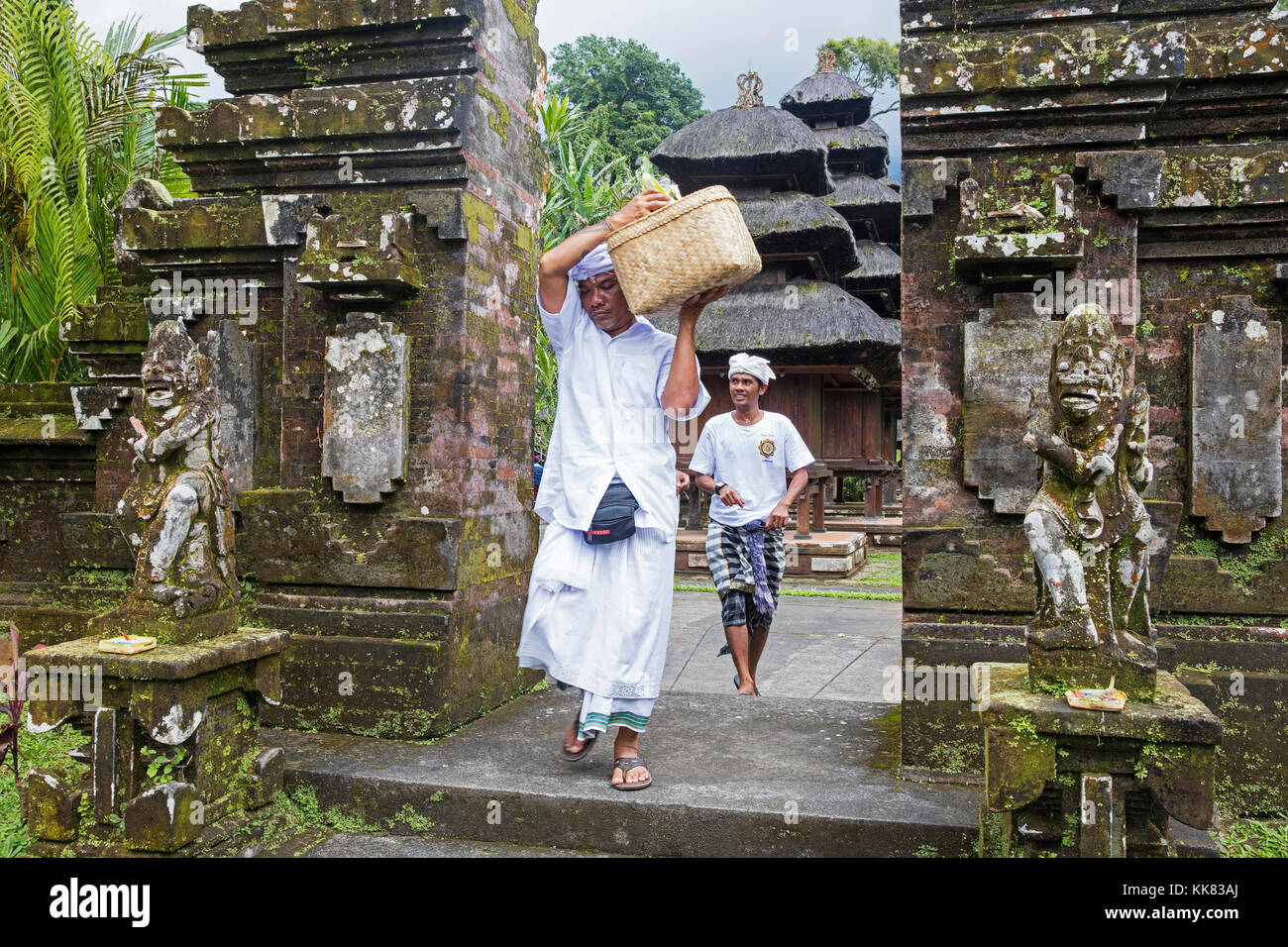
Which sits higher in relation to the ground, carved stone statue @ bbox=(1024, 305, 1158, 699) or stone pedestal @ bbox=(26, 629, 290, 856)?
carved stone statue @ bbox=(1024, 305, 1158, 699)

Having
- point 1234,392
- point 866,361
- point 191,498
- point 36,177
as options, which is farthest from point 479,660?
point 866,361

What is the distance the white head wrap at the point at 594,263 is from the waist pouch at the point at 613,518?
83 centimetres

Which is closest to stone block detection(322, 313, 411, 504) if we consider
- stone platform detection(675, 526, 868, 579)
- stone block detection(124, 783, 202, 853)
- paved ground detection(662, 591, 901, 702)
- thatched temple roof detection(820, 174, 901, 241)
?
stone block detection(124, 783, 202, 853)

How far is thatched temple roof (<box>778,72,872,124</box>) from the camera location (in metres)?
21.3

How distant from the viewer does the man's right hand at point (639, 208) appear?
3352 mm

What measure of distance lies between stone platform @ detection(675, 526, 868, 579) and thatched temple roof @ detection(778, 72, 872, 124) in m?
12.5

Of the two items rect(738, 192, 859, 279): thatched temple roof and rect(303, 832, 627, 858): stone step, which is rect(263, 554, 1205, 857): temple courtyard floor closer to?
rect(303, 832, 627, 858): stone step

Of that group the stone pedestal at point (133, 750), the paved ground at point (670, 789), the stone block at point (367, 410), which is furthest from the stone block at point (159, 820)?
the stone block at point (367, 410)

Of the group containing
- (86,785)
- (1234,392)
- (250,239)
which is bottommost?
(86,785)

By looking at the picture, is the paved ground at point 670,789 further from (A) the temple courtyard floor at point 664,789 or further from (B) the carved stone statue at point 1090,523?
(B) the carved stone statue at point 1090,523

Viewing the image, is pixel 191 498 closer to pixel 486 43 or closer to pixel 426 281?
pixel 426 281

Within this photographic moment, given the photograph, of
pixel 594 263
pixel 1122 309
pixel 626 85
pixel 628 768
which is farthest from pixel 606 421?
pixel 626 85

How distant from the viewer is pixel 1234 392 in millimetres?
3777

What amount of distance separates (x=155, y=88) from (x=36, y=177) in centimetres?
147
